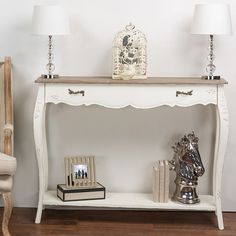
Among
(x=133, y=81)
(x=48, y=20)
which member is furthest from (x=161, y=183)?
(x=48, y=20)

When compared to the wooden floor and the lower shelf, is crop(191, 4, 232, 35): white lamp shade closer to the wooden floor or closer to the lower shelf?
the lower shelf

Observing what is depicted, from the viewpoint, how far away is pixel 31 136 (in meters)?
3.68

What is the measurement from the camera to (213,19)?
3.23 m

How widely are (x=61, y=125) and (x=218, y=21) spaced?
3.66ft

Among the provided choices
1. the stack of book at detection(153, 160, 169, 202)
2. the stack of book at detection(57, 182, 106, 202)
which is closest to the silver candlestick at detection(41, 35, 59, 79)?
the stack of book at detection(57, 182, 106, 202)

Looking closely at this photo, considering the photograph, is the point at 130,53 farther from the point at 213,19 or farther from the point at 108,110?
the point at 213,19

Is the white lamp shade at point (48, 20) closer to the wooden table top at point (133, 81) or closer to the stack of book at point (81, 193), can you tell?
the wooden table top at point (133, 81)

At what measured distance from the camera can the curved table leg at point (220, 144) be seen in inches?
128

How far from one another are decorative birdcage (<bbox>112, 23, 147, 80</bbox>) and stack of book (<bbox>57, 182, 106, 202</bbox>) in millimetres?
667

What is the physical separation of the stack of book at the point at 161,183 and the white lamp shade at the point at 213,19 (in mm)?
787

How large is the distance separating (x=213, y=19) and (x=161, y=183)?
37.5 inches

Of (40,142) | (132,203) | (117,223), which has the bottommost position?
(117,223)

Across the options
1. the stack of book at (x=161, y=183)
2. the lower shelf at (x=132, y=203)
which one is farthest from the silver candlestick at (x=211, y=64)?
the lower shelf at (x=132, y=203)

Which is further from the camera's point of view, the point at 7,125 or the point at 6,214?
the point at 7,125
